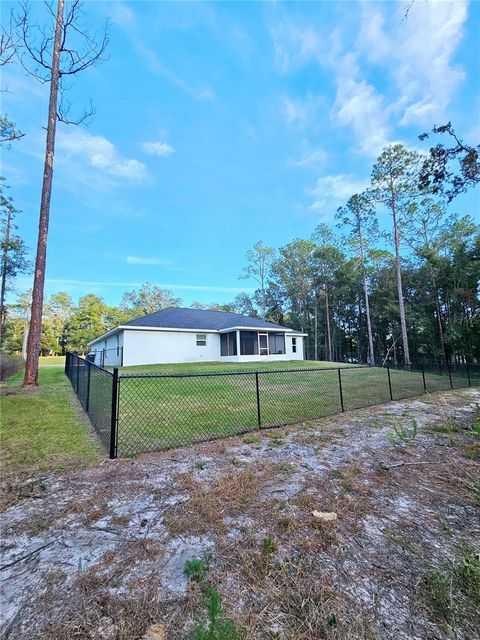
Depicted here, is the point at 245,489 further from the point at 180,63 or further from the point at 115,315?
the point at 115,315

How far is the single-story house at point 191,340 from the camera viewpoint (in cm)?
1596

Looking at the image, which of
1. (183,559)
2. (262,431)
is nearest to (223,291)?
(262,431)

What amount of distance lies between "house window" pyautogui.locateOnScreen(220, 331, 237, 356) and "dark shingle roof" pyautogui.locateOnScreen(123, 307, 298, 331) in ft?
1.93

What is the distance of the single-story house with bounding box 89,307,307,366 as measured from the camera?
1596cm

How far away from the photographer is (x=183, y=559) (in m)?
1.74

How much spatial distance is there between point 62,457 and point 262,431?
2.82 metres

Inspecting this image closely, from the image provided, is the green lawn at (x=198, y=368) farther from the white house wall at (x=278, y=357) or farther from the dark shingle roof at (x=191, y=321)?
the dark shingle roof at (x=191, y=321)

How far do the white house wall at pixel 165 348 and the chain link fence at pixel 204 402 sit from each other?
6651mm

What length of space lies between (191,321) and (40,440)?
1515 cm

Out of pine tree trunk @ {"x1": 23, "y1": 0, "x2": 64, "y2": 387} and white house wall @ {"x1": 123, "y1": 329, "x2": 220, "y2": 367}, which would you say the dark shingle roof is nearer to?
white house wall @ {"x1": 123, "y1": 329, "x2": 220, "y2": 367}

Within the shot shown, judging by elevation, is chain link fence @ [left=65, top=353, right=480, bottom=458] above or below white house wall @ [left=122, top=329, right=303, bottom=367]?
below

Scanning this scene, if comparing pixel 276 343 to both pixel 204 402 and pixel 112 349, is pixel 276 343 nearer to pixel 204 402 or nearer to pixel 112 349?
pixel 112 349

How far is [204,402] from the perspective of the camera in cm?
675

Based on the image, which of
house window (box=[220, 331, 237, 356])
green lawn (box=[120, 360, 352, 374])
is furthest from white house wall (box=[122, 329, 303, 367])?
green lawn (box=[120, 360, 352, 374])
